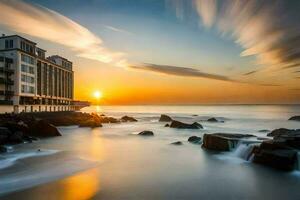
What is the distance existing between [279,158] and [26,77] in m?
60.4

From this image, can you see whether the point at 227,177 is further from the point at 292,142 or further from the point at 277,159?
the point at 292,142

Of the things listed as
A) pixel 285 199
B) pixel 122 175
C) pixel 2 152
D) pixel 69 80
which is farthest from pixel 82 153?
pixel 69 80

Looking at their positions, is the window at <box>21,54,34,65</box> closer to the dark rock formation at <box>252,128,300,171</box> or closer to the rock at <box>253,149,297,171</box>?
the dark rock formation at <box>252,128,300,171</box>

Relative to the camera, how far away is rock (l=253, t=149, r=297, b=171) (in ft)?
63.2

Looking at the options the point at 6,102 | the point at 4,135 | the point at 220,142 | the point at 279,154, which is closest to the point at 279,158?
the point at 279,154

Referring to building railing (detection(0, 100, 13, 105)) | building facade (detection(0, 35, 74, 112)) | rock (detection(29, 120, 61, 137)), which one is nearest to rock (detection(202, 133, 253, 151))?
rock (detection(29, 120, 61, 137))

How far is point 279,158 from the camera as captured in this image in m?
19.8

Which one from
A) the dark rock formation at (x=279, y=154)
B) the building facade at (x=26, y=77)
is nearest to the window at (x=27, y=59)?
the building facade at (x=26, y=77)

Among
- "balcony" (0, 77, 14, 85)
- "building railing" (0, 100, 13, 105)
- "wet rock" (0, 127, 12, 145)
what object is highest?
"balcony" (0, 77, 14, 85)

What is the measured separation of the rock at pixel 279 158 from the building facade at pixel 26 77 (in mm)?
51714

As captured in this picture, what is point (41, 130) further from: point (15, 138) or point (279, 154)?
point (279, 154)

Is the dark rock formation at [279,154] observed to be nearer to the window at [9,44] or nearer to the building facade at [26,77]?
the building facade at [26,77]

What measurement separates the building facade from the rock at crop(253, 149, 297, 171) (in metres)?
51.7

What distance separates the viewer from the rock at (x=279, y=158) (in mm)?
19266
